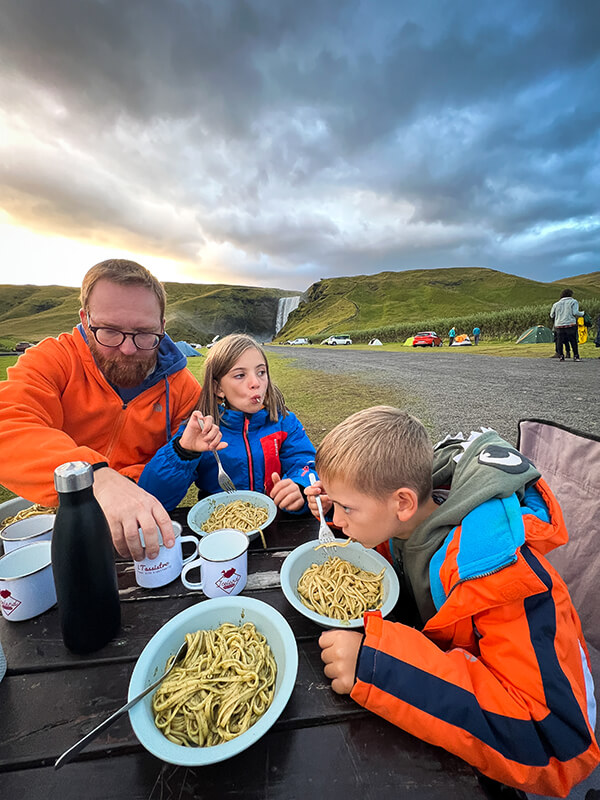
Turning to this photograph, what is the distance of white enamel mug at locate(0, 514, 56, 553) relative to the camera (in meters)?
1.70

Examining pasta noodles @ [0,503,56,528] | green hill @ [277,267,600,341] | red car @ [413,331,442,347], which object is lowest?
pasta noodles @ [0,503,56,528]

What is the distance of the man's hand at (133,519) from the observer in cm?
158

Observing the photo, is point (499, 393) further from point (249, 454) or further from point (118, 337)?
point (118, 337)

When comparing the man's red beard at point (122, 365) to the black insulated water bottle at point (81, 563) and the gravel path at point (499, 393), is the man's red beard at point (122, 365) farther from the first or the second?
the gravel path at point (499, 393)

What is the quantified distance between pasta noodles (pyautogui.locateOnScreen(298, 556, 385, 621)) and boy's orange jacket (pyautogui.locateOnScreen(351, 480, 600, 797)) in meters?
0.27

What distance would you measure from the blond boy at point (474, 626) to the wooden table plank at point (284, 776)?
9 centimetres

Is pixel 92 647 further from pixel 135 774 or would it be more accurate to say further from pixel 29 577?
pixel 135 774

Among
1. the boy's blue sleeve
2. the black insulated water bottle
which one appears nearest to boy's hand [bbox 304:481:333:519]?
the boy's blue sleeve

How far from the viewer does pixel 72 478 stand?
1.18 meters

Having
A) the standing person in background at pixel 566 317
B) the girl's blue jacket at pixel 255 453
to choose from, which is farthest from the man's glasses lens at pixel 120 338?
the standing person in background at pixel 566 317

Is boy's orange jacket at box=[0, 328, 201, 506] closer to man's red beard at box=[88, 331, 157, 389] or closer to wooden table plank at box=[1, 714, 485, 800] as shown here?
man's red beard at box=[88, 331, 157, 389]

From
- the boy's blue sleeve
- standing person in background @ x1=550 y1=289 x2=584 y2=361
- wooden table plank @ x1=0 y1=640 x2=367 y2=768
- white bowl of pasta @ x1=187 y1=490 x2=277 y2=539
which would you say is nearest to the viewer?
wooden table plank @ x1=0 y1=640 x2=367 y2=768

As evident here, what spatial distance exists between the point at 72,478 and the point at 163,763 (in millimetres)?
903

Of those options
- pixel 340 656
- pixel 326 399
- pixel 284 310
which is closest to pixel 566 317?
pixel 326 399
